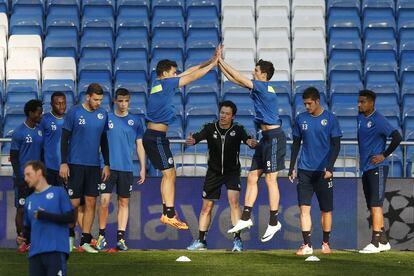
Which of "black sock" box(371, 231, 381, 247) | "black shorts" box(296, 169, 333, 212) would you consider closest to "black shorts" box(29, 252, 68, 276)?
"black shorts" box(296, 169, 333, 212)

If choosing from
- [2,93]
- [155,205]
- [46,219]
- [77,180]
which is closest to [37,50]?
[2,93]

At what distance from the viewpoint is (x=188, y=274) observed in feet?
48.1

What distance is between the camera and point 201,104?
22500 mm

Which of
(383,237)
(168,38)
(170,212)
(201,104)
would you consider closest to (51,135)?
(170,212)

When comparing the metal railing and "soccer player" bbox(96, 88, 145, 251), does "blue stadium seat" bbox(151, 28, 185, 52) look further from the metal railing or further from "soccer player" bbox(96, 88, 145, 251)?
"soccer player" bbox(96, 88, 145, 251)

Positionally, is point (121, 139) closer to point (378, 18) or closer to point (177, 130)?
point (177, 130)

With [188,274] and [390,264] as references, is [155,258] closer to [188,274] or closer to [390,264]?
[188,274]

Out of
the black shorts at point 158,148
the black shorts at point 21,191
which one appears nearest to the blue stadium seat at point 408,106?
the black shorts at point 158,148

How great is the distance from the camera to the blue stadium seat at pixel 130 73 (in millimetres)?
23266

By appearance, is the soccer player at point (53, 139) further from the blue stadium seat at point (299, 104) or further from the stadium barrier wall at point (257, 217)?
the blue stadium seat at point (299, 104)

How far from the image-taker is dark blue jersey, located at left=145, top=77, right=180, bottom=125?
55.6ft

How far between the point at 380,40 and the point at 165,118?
8484 mm

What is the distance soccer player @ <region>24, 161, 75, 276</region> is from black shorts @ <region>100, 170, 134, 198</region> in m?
5.85

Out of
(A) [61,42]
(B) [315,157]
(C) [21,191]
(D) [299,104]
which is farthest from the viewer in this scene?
(A) [61,42]
